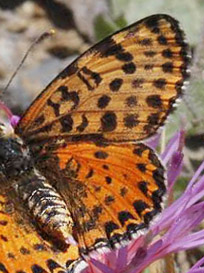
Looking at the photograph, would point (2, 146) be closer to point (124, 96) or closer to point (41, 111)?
point (41, 111)

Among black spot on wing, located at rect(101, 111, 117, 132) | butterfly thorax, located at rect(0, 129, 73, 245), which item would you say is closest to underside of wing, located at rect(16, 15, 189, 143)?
black spot on wing, located at rect(101, 111, 117, 132)

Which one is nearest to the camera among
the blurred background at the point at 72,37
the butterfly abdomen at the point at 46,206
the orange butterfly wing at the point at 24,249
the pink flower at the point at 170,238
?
the orange butterfly wing at the point at 24,249

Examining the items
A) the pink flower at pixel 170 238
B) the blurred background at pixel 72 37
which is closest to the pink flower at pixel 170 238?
the pink flower at pixel 170 238

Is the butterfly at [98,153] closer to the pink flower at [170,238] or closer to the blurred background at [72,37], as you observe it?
the pink flower at [170,238]

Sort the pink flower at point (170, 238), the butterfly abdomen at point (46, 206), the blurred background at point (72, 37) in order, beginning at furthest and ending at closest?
the blurred background at point (72, 37) → the pink flower at point (170, 238) → the butterfly abdomen at point (46, 206)

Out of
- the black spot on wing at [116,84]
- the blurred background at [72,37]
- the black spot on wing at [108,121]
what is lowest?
the black spot on wing at [108,121]

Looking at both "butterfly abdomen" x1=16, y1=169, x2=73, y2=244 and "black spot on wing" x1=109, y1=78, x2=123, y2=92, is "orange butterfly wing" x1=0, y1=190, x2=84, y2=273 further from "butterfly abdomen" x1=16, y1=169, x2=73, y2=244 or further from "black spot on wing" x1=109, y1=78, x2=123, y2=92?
"black spot on wing" x1=109, y1=78, x2=123, y2=92

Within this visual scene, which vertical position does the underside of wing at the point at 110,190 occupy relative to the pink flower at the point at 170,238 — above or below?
above

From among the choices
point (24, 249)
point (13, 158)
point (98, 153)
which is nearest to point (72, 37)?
point (13, 158)
